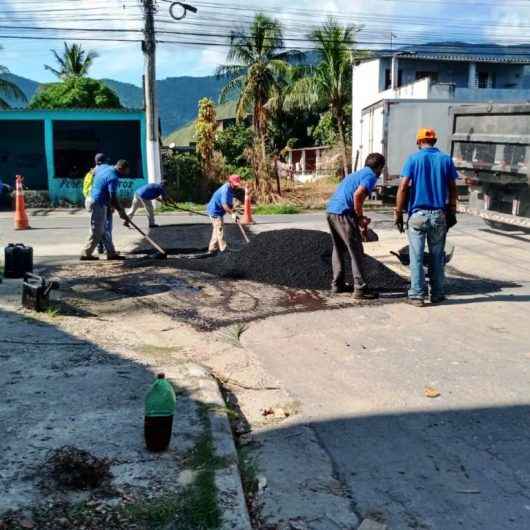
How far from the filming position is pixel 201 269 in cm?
938

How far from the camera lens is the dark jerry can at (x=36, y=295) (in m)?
6.75

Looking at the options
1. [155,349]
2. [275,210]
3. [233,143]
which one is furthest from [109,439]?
[233,143]

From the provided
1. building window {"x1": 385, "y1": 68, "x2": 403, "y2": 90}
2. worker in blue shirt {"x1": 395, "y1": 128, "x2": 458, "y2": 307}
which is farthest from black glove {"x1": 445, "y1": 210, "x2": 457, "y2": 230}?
building window {"x1": 385, "y1": 68, "x2": 403, "y2": 90}

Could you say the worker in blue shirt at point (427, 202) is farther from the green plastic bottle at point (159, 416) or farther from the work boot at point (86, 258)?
the work boot at point (86, 258)

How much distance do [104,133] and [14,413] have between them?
2547 centimetres

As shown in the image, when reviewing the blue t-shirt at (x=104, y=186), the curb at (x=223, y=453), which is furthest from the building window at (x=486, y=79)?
the curb at (x=223, y=453)

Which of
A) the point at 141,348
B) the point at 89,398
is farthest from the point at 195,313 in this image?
the point at 89,398

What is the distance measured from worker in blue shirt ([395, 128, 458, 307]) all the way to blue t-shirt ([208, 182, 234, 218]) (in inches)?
142

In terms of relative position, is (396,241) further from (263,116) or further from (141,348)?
(263,116)

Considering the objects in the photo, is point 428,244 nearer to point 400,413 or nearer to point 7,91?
point 400,413

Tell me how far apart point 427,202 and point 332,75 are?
26.8 metres

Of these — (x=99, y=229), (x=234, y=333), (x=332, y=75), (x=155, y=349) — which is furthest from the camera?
(x=332, y=75)

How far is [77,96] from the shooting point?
3334 centimetres

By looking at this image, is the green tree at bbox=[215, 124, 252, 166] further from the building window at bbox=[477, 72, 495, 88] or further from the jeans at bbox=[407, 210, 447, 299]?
the jeans at bbox=[407, 210, 447, 299]
